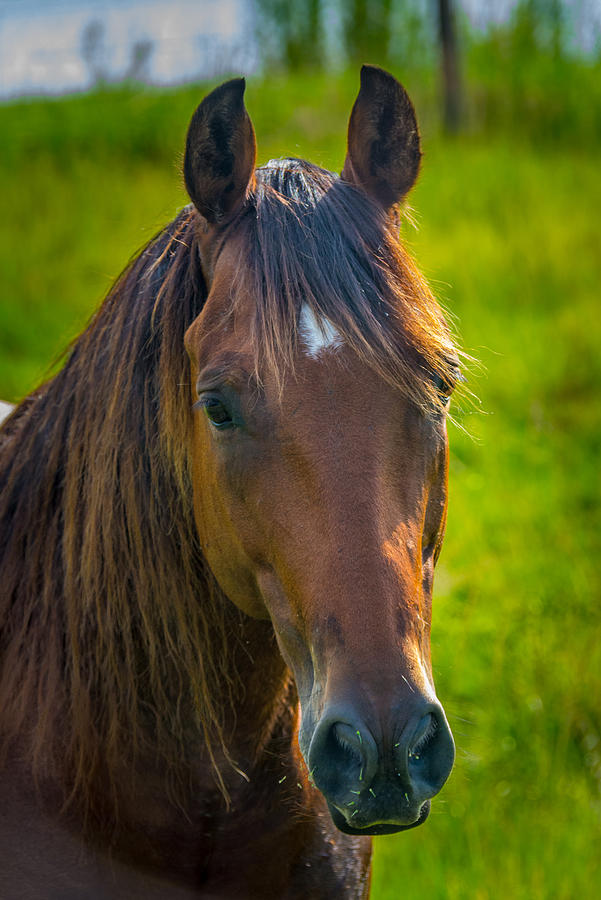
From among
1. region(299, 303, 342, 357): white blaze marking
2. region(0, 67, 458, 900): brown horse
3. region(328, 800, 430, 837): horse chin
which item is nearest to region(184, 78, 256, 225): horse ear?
region(0, 67, 458, 900): brown horse

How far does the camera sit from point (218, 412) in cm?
171

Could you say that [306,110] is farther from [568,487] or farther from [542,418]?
[568,487]

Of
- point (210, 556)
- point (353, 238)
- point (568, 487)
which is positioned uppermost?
point (353, 238)

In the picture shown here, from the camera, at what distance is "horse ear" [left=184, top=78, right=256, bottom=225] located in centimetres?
186

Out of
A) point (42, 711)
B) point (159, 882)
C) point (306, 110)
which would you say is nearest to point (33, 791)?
point (42, 711)

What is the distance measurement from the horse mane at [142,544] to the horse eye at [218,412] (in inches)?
7.4

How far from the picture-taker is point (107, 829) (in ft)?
6.29

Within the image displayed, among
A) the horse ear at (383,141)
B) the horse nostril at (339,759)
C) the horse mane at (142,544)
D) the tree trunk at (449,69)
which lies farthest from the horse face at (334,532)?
the tree trunk at (449,69)

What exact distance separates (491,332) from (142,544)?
254 inches

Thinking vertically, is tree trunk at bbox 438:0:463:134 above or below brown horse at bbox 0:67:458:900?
below

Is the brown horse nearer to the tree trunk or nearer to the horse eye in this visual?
the horse eye

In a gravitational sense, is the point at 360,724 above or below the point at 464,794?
above

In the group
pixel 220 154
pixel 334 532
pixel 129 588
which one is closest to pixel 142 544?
pixel 129 588

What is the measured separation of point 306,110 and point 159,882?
11.8 metres
